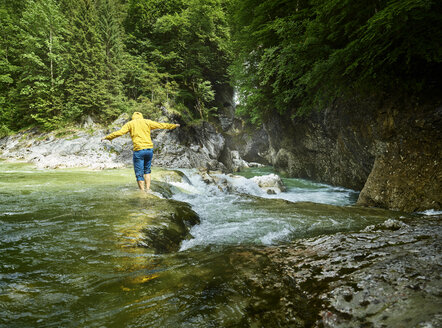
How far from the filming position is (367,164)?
8.69m

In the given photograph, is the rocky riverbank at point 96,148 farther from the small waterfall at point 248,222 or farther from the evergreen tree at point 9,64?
the small waterfall at point 248,222

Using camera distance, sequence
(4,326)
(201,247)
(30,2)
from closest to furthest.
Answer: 1. (4,326)
2. (201,247)
3. (30,2)

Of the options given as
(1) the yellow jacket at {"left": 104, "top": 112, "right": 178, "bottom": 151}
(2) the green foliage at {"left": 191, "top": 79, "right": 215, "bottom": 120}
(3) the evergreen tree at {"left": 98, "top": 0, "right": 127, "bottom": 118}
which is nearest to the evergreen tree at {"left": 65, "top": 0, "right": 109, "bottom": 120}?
(3) the evergreen tree at {"left": 98, "top": 0, "right": 127, "bottom": 118}

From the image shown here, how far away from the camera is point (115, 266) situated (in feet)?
6.91

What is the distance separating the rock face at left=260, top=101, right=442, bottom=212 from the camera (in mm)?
5484

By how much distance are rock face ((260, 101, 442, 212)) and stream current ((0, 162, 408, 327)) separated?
2.09 metres

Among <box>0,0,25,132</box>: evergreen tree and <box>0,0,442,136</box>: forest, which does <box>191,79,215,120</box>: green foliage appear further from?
<box>0,0,25,132</box>: evergreen tree

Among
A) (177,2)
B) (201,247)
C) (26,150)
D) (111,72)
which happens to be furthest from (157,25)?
(201,247)

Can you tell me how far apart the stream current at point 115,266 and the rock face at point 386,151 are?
2.09 meters

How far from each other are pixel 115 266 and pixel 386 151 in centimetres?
781

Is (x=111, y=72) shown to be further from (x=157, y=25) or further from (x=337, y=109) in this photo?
(x=337, y=109)

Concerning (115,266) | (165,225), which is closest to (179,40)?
(165,225)

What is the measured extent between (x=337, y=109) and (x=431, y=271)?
9514 millimetres

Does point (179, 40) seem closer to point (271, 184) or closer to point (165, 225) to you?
point (271, 184)
